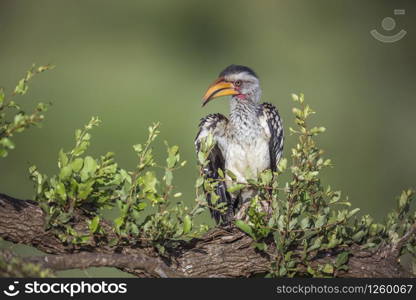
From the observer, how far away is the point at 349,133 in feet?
45.6

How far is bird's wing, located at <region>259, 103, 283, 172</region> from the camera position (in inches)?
256

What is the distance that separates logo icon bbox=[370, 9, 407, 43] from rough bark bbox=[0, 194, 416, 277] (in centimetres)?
1031

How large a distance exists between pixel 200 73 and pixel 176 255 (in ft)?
A: 35.6

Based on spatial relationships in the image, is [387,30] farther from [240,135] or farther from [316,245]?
[316,245]

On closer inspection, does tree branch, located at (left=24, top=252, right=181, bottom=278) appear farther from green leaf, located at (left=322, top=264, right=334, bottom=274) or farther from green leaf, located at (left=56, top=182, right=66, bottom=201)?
green leaf, located at (left=322, top=264, right=334, bottom=274)

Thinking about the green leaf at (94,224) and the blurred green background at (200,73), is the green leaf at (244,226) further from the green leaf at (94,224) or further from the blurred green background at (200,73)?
the blurred green background at (200,73)

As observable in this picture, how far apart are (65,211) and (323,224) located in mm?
1606

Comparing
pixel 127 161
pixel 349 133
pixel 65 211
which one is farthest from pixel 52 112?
pixel 65 211

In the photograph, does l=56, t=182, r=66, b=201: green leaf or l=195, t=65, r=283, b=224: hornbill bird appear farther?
l=195, t=65, r=283, b=224: hornbill bird

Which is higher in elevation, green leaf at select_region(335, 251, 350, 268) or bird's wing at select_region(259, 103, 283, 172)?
bird's wing at select_region(259, 103, 283, 172)

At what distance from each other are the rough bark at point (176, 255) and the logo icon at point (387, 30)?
1031 cm

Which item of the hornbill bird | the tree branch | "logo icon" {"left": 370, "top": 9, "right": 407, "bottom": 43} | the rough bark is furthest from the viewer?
"logo icon" {"left": 370, "top": 9, "right": 407, "bottom": 43}

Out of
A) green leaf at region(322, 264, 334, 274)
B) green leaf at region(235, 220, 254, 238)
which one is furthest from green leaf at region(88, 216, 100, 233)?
green leaf at region(322, 264, 334, 274)

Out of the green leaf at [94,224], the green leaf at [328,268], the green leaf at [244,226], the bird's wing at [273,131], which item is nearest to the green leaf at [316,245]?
the green leaf at [328,268]
